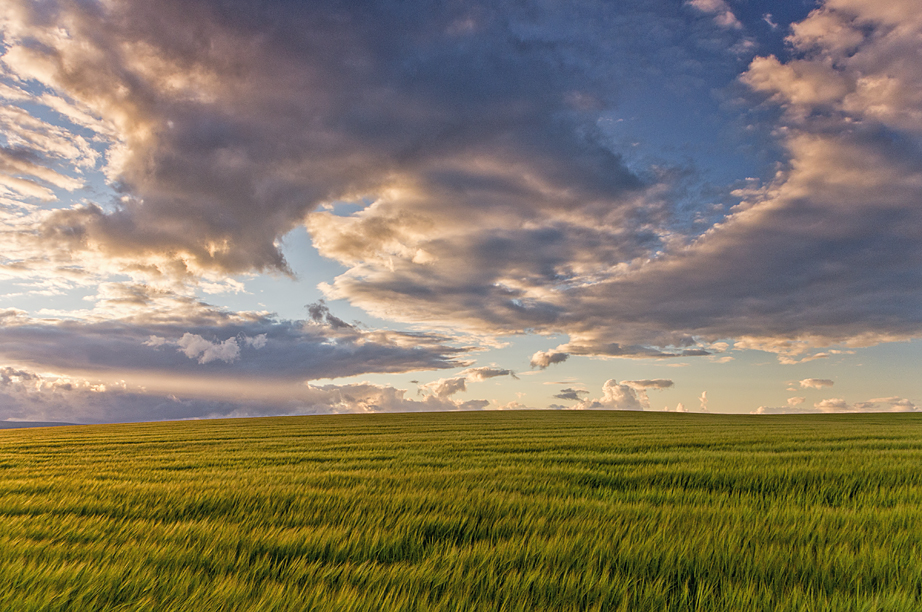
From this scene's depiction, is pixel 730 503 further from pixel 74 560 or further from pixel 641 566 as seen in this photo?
pixel 74 560

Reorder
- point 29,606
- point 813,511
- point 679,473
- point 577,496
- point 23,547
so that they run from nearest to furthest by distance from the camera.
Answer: point 29,606
point 23,547
point 813,511
point 577,496
point 679,473

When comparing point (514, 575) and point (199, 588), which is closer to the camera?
point (199, 588)

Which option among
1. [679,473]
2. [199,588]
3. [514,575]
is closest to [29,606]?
[199,588]

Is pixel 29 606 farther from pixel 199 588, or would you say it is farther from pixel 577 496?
pixel 577 496

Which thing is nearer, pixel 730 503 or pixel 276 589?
pixel 276 589

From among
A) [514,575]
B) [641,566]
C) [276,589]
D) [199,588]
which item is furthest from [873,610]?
[199,588]

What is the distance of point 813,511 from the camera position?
15.9 ft

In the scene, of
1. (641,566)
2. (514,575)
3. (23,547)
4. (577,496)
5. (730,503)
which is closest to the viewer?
(514,575)

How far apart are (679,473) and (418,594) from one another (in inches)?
242

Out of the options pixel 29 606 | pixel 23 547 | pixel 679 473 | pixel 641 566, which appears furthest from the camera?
pixel 679 473

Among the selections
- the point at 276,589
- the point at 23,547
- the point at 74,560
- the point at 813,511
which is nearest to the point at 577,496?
the point at 813,511

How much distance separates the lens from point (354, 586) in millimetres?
2805

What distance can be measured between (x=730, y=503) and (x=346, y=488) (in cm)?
476

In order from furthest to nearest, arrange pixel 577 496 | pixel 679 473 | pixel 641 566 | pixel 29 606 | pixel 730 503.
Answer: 1. pixel 679 473
2. pixel 577 496
3. pixel 730 503
4. pixel 641 566
5. pixel 29 606
